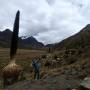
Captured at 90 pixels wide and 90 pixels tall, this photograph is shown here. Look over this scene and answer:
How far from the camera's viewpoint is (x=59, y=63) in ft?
129

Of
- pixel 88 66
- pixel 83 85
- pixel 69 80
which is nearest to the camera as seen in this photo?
pixel 83 85

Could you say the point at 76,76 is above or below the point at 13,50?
below

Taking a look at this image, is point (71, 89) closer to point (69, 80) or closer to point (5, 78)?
point (69, 80)

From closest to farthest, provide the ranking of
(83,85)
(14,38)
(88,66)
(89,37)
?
1. (83,85)
2. (14,38)
3. (88,66)
4. (89,37)

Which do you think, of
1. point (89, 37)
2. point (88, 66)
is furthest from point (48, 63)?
point (88, 66)

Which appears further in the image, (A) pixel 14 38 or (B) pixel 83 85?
(A) pixel 14 38

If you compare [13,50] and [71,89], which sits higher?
[13,50]

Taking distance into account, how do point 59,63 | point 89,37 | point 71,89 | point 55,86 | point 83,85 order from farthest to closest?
point 89,37 → point 59,63 → point 55,86 → point 71,89 → point 83,85

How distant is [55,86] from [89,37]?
103ft

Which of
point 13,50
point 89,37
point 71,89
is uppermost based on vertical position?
point 89,37

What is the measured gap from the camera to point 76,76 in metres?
21.9

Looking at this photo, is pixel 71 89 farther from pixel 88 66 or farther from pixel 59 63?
pixel 59 63

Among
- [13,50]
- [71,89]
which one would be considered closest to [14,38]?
[13,50]

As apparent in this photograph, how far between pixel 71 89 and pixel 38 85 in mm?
3062
